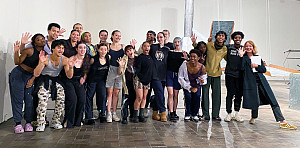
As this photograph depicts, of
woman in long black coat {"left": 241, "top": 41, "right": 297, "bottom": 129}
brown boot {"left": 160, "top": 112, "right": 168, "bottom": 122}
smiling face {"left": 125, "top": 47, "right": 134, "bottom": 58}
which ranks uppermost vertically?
smiling face {"left": 125, "top": 47, "right": 134, "bottom": 58}

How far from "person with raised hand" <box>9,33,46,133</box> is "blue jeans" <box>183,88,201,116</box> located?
2.19 m

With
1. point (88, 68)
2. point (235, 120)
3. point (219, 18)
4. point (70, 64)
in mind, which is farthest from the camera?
point (219, 18)

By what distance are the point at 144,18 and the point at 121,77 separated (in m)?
5.14

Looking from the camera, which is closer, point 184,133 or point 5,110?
point 184,133

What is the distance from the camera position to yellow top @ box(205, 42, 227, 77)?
3959 mm

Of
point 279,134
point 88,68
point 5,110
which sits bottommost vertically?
point 279,134

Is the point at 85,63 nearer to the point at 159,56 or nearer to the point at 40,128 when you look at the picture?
the point at 40,128

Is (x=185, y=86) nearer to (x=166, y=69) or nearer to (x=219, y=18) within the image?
(x=166, y=69)

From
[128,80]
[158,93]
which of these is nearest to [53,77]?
[128,80]

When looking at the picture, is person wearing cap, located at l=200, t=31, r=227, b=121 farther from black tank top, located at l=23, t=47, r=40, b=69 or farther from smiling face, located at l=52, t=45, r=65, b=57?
black tank top, located at l=23, t=47, r=40, b=69

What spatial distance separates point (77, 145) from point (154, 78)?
158 centimetres

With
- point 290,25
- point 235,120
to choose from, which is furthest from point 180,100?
point 290,25

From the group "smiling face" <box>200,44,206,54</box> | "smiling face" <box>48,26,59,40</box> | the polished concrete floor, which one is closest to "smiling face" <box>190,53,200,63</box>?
"smiling face" <box>200,44,206,54</box>

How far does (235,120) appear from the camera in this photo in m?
4.05
